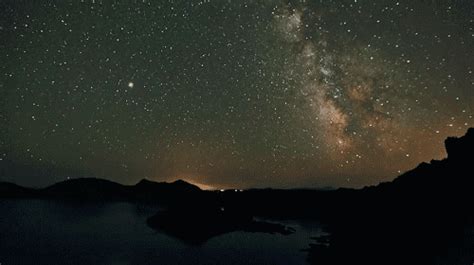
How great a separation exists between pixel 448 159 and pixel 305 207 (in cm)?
7117

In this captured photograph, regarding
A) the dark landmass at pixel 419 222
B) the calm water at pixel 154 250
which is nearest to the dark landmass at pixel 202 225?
the calm water at pixel 154 250

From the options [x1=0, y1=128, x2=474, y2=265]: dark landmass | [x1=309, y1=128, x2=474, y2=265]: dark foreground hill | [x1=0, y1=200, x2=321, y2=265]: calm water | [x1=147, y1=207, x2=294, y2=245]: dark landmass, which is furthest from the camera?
[x1=147, y1=207, x2=294, y2=245]: dark landmass

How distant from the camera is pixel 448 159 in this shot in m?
42.9

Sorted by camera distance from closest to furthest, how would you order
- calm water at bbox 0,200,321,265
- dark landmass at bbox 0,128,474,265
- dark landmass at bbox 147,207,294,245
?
dark landmass at bbox 0,128,474,265 → calm water at bbox 0,200,321,265 → dark landmass at bbox 147,207,294,245

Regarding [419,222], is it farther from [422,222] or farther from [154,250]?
[154,250]

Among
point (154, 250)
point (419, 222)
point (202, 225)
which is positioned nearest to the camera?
point (419, 222)

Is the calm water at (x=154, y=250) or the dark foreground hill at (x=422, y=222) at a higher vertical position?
the dark foreground hill at (x=422, y=222)

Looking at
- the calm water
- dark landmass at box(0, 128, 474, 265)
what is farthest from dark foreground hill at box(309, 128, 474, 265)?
the calm water

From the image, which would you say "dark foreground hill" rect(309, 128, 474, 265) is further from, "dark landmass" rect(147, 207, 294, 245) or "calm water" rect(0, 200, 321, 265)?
"dark landmass" rect(147, 207, 294, 245)

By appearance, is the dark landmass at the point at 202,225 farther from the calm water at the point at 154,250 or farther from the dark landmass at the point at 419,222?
the dark landmass at the point at 419,222

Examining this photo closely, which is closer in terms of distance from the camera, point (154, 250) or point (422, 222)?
point (422, 222)

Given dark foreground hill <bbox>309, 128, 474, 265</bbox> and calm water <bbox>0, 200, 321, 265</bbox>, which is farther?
calm water <bbox>0, 200, 321, 265</bbox>

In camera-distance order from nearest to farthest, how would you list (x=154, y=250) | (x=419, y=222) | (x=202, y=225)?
(x=419, y=222), (x=154, y=250), (x=202, y=225)

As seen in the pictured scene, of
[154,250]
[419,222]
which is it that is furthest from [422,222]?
[154,250]
